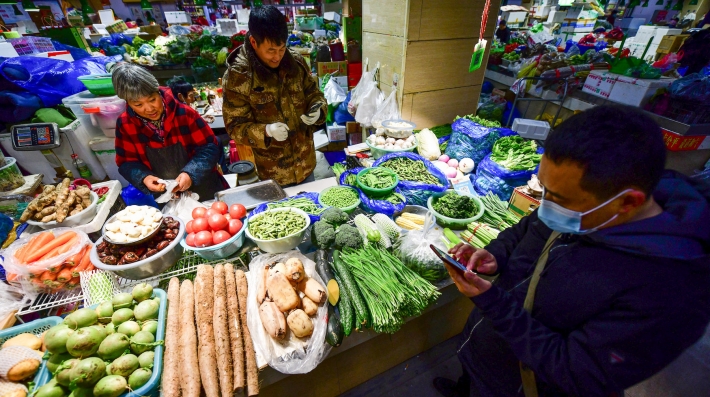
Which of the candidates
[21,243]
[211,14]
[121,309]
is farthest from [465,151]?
[211,14]

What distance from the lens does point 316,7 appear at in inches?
510

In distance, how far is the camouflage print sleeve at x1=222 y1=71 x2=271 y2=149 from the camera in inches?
121

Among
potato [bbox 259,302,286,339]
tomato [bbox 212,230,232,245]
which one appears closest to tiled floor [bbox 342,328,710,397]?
potato [bbox 259,302,286,339]

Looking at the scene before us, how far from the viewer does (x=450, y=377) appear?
9.62 feet

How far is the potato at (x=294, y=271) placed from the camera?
1.89 meters

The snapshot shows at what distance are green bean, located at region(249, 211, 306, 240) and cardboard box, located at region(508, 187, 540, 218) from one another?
2.25 meters

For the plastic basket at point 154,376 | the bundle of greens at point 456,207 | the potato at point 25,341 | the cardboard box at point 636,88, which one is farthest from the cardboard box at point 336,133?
the cardboard box at point 636,88

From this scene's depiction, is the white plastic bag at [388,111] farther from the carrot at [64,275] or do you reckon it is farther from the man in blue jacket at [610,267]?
the carrot at [64,275]

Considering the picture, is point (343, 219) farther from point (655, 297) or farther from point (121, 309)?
point (655, 297)

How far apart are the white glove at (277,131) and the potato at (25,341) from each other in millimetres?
2432

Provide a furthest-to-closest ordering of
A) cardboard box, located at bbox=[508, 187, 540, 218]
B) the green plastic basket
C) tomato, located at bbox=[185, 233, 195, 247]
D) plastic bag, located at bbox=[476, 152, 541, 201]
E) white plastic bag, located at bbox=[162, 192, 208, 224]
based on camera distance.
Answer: the green plastic basket < plastic bag, located at bbox=[476, 152, 541, 201] < cardboard box, located at bbox=[508, 187, 540, 218] < white plastic bag, located at bbox=[162, 192, 208, 224] < tomato, located at bbox=[185, 233, 195, 247]

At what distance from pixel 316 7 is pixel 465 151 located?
1303cm

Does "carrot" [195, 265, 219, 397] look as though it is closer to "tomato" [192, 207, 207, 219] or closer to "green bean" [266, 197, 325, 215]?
"tomato" [192, 207, 207, 219]

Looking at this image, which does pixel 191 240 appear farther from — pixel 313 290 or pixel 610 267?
pixel 610 267
